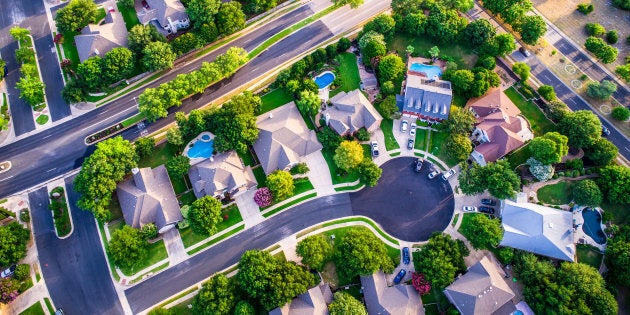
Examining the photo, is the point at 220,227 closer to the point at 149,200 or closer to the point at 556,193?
the point at 149,200

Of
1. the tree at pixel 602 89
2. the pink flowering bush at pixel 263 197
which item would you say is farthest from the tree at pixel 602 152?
the pink flowering bush at pixel 263 197

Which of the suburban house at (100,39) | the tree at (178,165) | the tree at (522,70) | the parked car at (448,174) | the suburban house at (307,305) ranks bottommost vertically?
the suburban house at (307,305)

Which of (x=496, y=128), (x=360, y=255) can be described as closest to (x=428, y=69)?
(x=496, y=128)

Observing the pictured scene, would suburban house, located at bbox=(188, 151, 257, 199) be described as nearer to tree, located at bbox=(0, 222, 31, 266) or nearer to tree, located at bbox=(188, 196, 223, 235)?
tree, located at bbox=(188, 196, 223, 235)

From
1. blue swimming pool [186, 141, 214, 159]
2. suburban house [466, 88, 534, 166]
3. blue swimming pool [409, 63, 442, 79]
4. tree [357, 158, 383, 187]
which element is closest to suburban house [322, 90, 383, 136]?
tree [357, 158, 383, 187]

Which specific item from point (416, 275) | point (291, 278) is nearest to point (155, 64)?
point (291, 278)

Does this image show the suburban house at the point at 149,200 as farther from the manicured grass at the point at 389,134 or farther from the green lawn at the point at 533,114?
the green lawn at the point at 533,114
